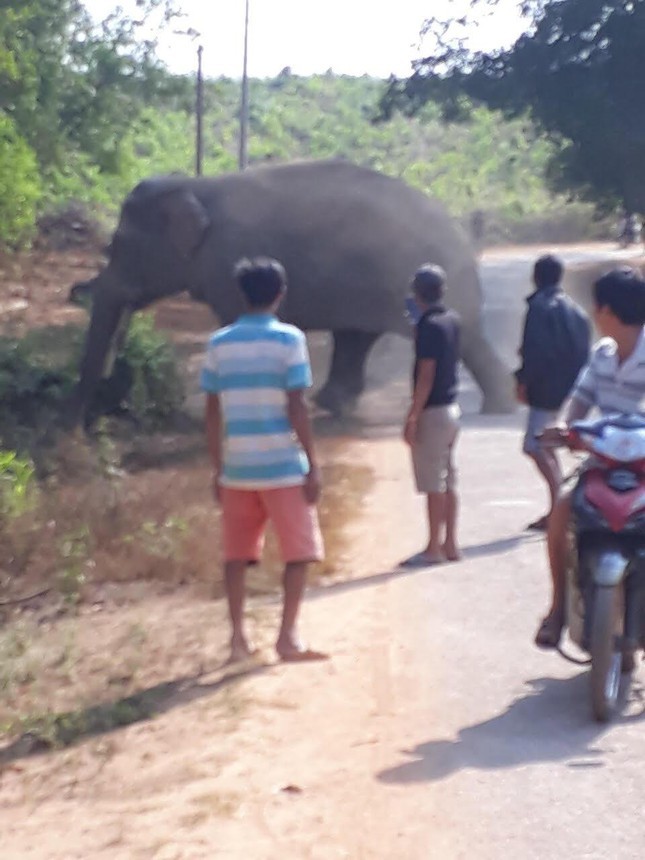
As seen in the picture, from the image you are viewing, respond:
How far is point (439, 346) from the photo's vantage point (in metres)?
8.49

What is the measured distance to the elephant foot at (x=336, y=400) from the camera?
15945mm

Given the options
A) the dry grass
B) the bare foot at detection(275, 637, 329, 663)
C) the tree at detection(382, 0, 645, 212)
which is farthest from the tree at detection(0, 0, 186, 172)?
the bare foot at detection(275, 637, 329, 663)

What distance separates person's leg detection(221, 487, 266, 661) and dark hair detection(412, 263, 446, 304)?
204 cm

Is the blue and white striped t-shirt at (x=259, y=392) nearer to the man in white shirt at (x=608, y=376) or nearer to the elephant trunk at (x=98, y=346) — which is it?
the man in white shirt at (x=608, y=376)

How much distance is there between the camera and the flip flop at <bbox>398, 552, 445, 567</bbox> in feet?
29.0

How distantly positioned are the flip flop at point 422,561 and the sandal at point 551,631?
2.62 meters

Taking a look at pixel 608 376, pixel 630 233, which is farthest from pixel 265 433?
pixel 630 233

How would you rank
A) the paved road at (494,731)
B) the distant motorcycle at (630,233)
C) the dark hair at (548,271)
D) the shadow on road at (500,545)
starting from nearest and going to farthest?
the paved road at (494,731) < the dark hair at (548,271) < the shadow on road at (500,545) < the distant motorcycle at (630,233)

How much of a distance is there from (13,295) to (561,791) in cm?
2054

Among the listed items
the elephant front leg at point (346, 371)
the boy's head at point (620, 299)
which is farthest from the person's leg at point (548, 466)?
the elephant front leg at point (346, 371)

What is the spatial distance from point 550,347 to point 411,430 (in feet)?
3.31

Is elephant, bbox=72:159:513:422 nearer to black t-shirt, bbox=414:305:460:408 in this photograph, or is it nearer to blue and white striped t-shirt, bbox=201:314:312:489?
black t-shirt, bbox=414:305:460:408

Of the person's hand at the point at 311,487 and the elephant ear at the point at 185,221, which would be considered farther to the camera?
the elephant ear at the point at 185,221

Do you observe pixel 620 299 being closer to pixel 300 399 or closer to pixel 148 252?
pixel 300 399
